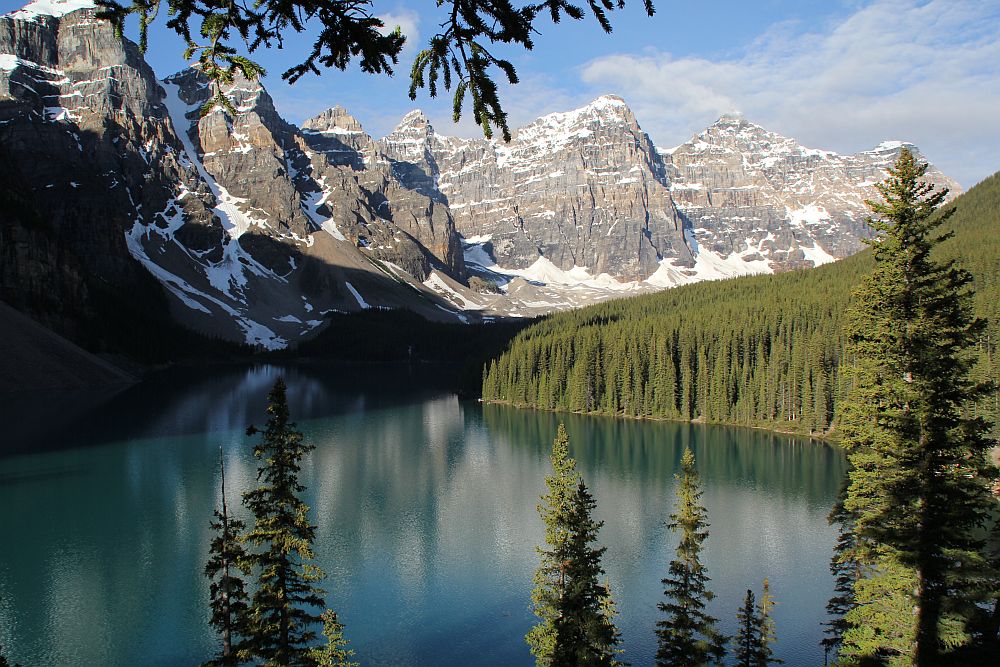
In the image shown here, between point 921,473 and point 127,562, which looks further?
point 127,562

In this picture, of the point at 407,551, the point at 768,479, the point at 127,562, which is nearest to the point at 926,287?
the point at 407,551

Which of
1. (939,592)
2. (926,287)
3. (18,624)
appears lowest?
(18,624)

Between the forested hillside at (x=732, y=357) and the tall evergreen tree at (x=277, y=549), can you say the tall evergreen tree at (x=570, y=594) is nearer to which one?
the tall evergreen tree at (x=277, y=549)

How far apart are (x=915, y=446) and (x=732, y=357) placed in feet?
242

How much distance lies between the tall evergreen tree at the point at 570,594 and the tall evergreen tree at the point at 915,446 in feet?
19.9

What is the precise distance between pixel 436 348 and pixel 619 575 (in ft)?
531

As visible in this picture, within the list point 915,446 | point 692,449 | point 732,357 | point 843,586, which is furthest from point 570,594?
point 732,357

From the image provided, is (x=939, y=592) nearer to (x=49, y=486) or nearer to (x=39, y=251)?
(x=49, y=486)

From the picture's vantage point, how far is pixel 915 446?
563 inches

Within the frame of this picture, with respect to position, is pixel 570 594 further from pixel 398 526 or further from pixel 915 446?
pixel 398 526

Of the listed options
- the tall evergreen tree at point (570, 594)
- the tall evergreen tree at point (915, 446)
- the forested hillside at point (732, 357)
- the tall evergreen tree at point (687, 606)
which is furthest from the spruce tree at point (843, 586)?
the forested hillside at point (732, 357)

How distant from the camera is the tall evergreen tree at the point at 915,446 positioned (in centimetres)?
1382

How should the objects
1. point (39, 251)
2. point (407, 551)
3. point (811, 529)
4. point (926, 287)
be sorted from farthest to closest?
point (39, 251) < point (811, 529) < point (407, 551) < point (926, 287)

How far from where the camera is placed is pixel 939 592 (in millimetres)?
13891
